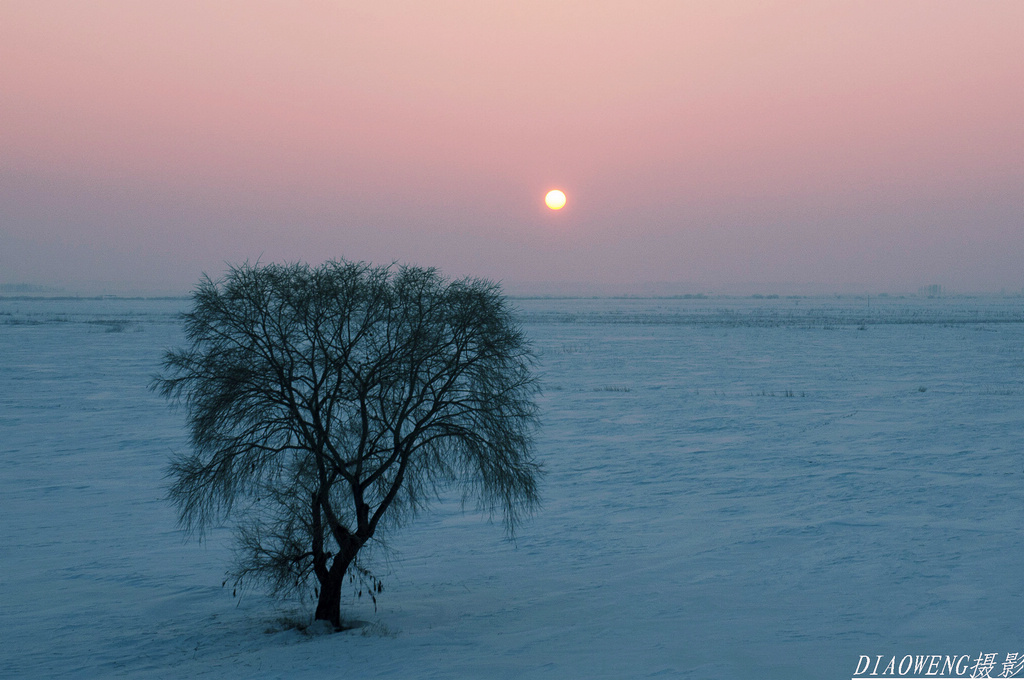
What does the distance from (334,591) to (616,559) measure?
6.19 m

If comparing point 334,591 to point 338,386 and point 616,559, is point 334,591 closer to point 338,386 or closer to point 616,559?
point 338,386

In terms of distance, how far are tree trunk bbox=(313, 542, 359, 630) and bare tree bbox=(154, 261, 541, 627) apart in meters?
0.03

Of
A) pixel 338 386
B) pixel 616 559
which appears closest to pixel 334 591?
pixel 338 386

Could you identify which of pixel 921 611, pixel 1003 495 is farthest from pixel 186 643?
pixel 1003 495

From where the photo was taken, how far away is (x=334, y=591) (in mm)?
14312

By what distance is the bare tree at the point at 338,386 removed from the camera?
1351cm

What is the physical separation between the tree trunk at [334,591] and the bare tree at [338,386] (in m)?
0.03

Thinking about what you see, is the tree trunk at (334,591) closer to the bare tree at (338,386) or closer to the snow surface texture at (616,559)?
the bare tree at (338,386)

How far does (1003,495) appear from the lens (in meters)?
20.1

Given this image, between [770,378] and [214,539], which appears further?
[770,378]

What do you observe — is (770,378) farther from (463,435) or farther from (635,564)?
(463,435)

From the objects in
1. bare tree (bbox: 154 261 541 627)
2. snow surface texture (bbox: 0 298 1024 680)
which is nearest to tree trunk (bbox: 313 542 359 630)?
bare tree (bbox: 154 261 541 627)

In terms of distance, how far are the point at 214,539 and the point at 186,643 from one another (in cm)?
642

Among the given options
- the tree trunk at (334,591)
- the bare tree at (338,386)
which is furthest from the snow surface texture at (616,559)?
the bare tree at (338,386)
